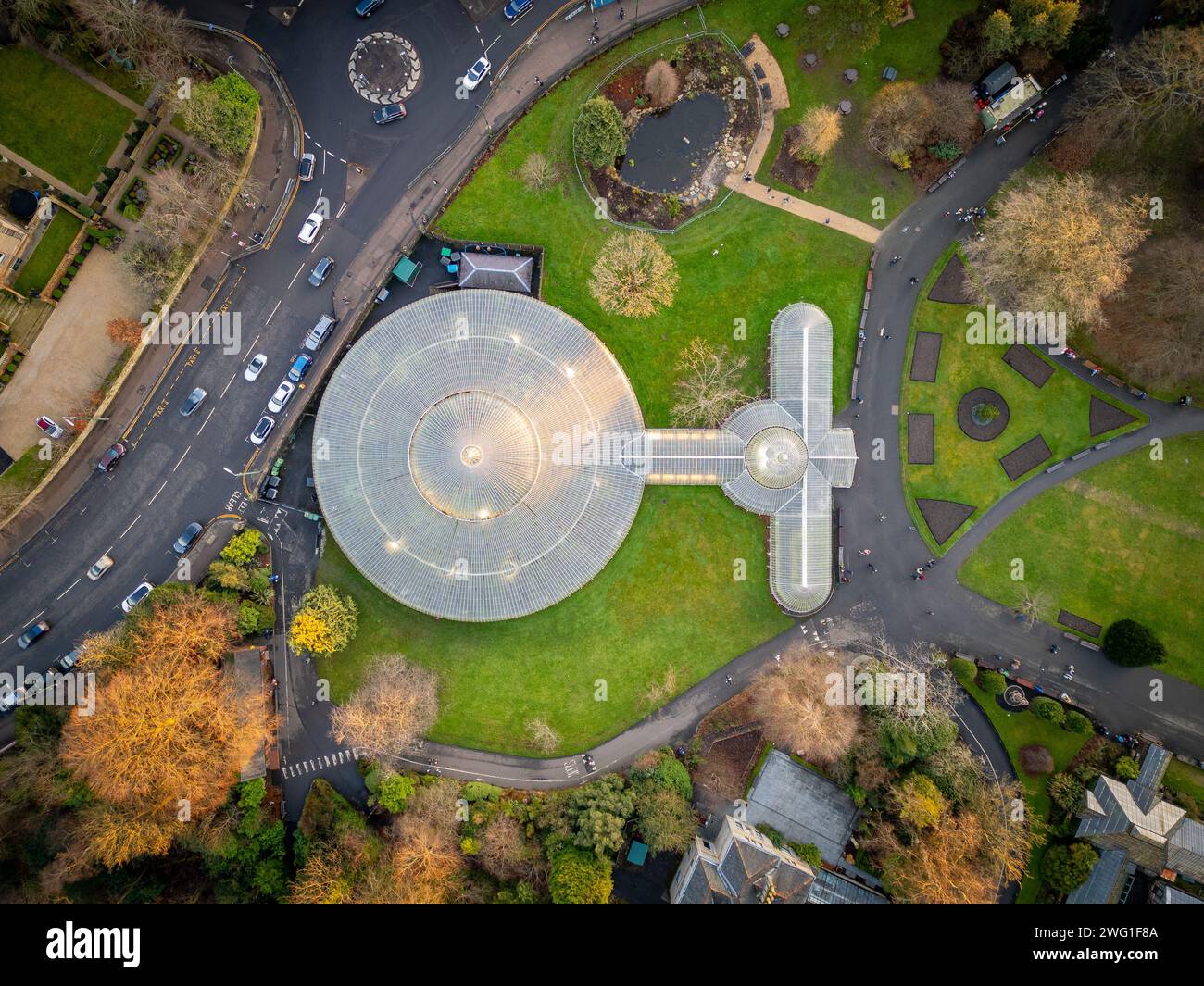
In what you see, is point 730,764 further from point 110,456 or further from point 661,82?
point 110,456

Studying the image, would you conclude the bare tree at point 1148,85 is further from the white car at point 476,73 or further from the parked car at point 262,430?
the parked car at point 262,430

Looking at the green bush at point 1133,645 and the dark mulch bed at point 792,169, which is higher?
the dark mulch bed at point 792,169

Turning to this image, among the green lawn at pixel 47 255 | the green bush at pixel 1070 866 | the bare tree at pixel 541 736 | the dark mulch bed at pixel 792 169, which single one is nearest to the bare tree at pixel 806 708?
the bare tree at pixel 541 736

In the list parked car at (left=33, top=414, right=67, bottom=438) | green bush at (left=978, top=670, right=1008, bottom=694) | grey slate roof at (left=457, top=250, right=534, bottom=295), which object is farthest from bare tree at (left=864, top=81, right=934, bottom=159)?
parked car at (left=33, top=414, right=67, bottom=438)

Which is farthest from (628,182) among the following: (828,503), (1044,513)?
(1044,513)

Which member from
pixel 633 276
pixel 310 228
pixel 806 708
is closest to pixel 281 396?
pixel 310 228

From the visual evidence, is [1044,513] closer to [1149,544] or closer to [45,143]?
[1149,544]
